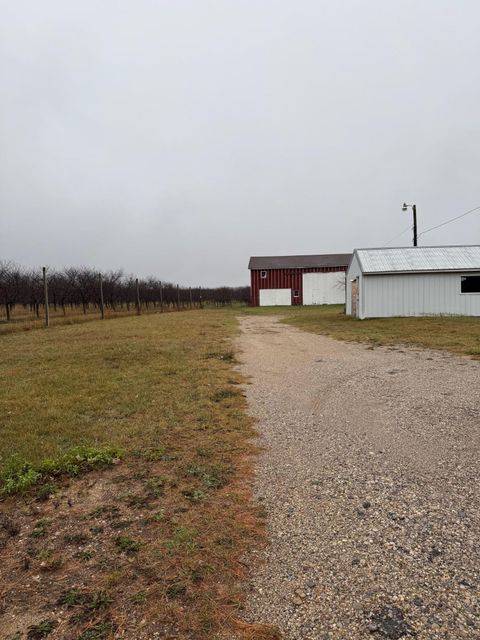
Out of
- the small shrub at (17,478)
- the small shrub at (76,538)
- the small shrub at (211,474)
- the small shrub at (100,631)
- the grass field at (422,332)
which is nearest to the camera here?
the small shrub at (100,631)

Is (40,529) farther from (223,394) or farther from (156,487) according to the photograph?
(223,394)

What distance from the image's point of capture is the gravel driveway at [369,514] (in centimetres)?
201

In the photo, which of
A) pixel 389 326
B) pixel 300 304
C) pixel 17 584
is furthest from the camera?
pixel 300 304

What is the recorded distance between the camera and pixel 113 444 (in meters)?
4.29

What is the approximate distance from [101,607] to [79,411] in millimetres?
3693

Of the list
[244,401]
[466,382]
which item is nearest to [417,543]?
[244,401]

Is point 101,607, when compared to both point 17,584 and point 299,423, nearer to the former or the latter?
point 17,584

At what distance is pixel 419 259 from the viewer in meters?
20.8

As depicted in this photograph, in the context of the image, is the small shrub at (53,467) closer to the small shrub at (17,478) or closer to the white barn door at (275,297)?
the small shrub at (17,478)

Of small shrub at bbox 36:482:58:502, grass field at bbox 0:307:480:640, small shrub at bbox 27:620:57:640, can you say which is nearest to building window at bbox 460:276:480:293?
grass field at bbox 0:307:480:640

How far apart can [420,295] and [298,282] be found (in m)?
28.2

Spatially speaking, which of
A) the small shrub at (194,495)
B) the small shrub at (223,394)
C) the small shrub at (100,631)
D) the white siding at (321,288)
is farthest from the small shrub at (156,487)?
the white siding at (321,288)

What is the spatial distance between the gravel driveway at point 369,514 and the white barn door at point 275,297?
41.8 metres

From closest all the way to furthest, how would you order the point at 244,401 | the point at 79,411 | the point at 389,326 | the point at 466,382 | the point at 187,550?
the point at 187,550
the point at 79,411
the point at 244,401
the point at 466,382
the point at 389,326
